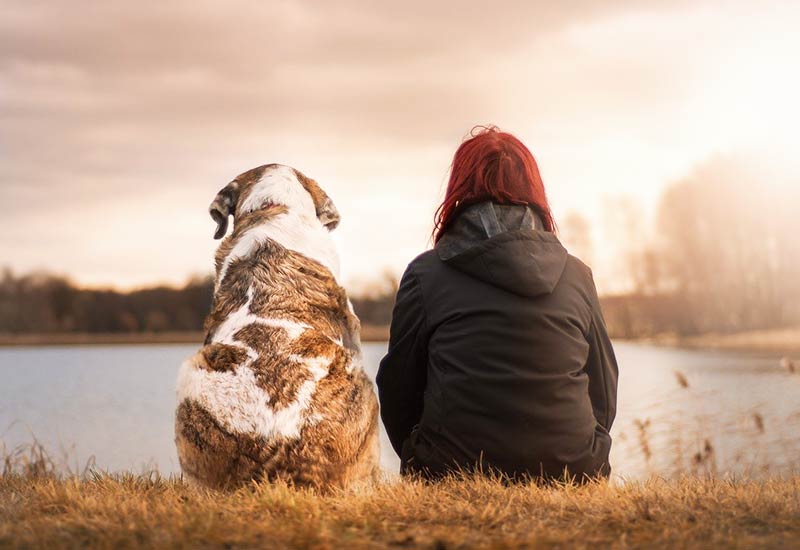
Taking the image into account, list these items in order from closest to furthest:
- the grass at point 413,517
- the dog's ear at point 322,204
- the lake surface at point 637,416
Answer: the grass at point 413,517 < the dog's ear at point 322,204 < the lake surface at point 637,416

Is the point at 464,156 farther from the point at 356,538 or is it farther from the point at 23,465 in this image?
the point at 23,465

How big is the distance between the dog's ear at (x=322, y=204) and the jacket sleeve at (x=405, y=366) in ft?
4.40

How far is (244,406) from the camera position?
433 centimetres

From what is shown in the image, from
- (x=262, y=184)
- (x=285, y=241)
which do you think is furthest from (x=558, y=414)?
(x=262, y=184)

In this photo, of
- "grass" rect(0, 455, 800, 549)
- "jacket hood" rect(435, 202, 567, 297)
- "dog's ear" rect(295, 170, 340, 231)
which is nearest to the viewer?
"grass" rect(0, 455, 800, 549)

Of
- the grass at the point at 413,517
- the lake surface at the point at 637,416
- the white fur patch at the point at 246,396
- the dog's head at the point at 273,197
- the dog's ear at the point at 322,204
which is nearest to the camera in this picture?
the grass at the point at 413,517

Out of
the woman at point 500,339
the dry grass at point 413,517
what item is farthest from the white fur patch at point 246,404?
the woman at point 500,339

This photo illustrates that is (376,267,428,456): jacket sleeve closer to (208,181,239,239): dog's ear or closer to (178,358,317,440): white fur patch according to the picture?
(178,358,317,440): white fur patch

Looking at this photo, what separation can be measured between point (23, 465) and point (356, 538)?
6.43m

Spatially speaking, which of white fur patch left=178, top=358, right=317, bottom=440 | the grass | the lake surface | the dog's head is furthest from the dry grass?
the dog's head

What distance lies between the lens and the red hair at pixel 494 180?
4.85m

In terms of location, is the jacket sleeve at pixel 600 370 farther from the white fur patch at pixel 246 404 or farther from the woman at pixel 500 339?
the white fur patch at pixel 246 404

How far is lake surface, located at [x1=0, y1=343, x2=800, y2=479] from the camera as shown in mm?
10117

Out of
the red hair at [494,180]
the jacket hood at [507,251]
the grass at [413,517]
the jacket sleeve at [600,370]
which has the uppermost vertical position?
the red hair at [494,180]
